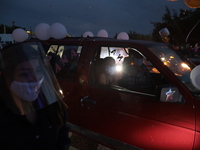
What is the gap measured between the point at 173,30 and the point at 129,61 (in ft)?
68.8

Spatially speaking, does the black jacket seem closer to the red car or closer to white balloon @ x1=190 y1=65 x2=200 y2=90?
the red car

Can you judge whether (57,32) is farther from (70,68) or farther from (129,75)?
(129,75)

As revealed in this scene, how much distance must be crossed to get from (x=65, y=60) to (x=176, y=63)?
1.85 m

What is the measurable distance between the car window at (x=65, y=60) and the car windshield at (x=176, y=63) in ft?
4.06

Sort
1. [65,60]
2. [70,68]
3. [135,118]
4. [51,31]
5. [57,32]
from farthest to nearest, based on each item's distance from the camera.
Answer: [51,31]
[57,32]
[65,60]
[70,68]
[135,118]

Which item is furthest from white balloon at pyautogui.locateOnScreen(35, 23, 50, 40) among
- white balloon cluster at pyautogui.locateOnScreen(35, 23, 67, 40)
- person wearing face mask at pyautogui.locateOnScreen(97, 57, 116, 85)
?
person wearing face mask at pyautogui.locateOnScreen(97, 57, 116, 85)

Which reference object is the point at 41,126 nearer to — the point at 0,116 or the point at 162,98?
the point at 0,116

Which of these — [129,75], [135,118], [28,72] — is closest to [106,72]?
[129,75]

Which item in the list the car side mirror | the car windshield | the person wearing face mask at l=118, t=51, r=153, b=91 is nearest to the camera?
the car side mirror

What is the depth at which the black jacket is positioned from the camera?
128 cm

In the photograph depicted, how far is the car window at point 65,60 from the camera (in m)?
2.97

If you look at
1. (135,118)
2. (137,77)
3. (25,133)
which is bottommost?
(135,118)

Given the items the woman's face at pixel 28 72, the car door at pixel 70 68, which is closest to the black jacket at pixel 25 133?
the woman's face at pixel 28 72

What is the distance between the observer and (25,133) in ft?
4.46
